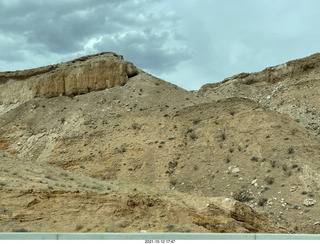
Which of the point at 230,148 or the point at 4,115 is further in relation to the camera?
the point at 4,115

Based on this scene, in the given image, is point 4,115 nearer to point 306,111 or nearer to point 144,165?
point 144,165

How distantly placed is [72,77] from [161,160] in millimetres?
16372

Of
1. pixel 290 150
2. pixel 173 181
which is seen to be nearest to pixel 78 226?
pixel 173 181

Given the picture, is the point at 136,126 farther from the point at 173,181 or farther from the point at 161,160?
the point at 173,181

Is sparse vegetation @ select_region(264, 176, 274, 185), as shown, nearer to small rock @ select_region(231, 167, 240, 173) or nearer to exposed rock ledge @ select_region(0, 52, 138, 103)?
small rock @ select_region(231, 167, 240, 173)

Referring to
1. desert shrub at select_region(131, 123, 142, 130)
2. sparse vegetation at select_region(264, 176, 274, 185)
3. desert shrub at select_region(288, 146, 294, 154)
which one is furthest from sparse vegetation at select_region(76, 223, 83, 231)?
desert shrub at select_region(131, 123, 142, 130)

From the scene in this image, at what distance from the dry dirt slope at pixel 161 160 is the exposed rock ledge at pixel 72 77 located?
1088 mm

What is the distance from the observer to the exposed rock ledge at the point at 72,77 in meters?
37.5

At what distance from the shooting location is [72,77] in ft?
126

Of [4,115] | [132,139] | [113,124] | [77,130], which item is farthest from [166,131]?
[4,115]

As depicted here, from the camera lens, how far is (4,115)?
3822 cm

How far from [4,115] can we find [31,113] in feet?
10.1

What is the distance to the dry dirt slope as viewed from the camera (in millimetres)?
12953

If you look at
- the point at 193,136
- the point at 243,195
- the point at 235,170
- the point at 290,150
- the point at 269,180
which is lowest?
the point at 243,195
